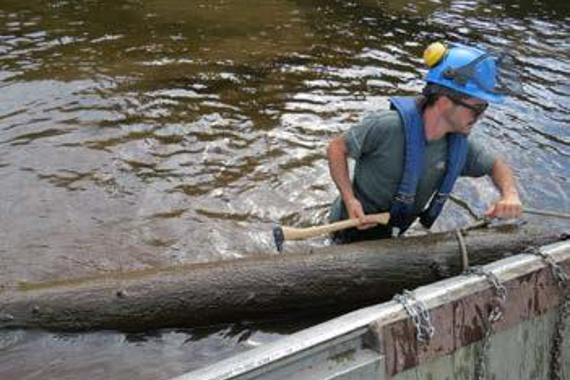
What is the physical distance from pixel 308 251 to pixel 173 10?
27.6ft

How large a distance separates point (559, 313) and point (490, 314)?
1.95 feet

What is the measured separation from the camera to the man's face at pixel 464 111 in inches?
157

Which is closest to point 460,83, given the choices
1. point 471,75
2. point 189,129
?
point 471,75

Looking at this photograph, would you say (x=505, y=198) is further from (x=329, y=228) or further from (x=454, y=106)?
(x=329, y=228)

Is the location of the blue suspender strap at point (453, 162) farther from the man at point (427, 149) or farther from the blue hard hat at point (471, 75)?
the blue hard hat at point (471, 75)

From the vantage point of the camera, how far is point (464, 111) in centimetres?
403

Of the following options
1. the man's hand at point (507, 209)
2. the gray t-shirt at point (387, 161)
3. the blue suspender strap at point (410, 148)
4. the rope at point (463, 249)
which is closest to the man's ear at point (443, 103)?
the blue suspender strap at point (410, 148)

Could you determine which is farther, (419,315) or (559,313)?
(559,313)

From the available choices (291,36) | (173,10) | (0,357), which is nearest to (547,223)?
(0,357)

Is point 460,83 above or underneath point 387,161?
above

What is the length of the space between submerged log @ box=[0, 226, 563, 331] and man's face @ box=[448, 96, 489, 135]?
2.76 feet

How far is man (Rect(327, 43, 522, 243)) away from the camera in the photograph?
13.0 feet

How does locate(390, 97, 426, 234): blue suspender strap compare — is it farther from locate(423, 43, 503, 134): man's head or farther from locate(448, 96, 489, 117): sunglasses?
locate(448, 96, 489, 117): sunglasses

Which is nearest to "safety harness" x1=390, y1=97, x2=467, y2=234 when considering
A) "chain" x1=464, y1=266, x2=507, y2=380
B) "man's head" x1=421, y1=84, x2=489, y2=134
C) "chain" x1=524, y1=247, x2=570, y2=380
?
"man's head" x1=421, y1=84, x2=489, y2=134
